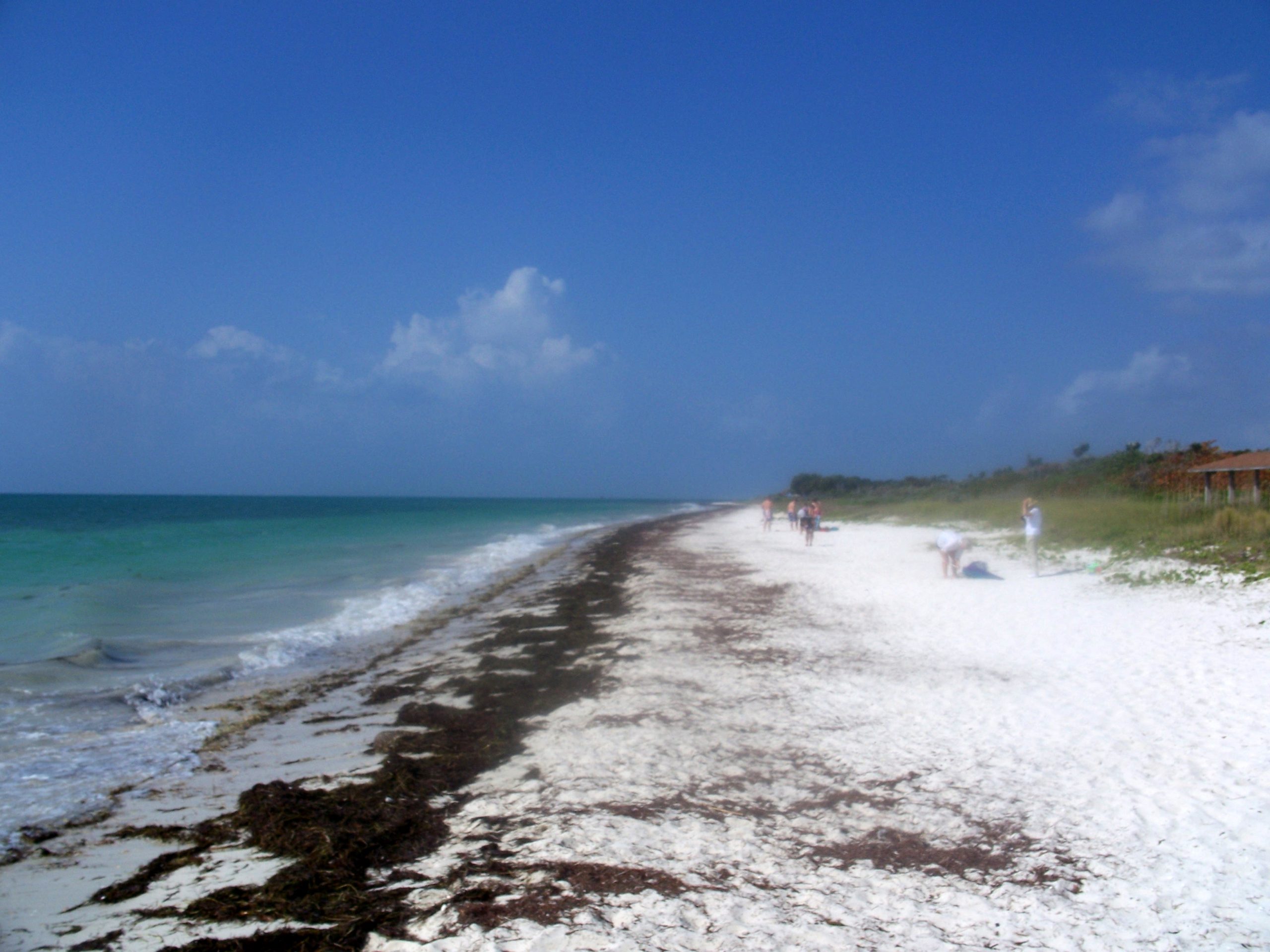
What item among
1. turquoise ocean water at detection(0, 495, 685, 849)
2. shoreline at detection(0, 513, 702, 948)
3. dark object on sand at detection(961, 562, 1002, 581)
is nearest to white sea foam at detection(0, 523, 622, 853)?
turquoise ocean water at detection(0, 495, 685, 849)

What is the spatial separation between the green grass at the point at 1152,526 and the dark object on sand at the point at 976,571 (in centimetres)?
249

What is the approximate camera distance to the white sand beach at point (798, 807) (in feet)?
11.9

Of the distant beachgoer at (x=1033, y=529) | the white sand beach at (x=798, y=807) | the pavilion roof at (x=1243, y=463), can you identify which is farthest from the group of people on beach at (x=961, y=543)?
the pavilion roof at (x=1243, y=463)

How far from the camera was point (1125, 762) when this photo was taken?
551cm

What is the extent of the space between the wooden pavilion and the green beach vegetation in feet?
0.78

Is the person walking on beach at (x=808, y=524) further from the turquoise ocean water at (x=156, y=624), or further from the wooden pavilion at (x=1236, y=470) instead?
the wooden pavilion at (x=1236, y=470)

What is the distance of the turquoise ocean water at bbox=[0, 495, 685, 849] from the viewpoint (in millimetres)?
6363

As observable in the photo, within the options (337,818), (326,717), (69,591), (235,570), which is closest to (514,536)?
(235,570)

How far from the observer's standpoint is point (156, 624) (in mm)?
13273

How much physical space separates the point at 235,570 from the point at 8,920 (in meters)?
19.4

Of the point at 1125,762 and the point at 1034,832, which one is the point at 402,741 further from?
the point at 1125,762

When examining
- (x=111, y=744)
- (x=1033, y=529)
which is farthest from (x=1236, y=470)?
(x=111, y=744)

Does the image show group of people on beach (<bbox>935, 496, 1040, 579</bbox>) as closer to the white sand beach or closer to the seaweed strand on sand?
the white sand beach

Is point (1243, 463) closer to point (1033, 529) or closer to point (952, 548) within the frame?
point (1033, 529)
